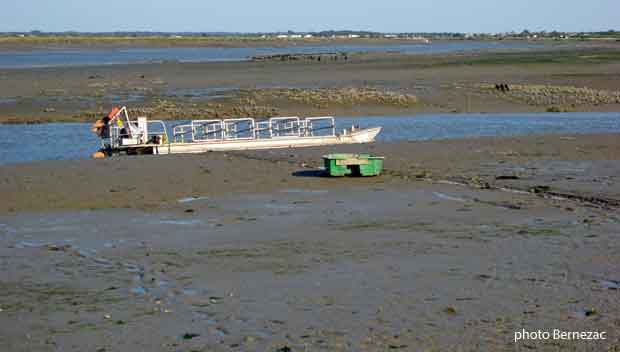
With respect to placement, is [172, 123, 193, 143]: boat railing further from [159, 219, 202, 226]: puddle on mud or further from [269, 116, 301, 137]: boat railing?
[159, 219, 202, 226]: puddle on mud

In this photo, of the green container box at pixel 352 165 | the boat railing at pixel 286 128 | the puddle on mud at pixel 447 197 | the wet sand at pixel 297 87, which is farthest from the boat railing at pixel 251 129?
the puddle on mud at pixel 447 197

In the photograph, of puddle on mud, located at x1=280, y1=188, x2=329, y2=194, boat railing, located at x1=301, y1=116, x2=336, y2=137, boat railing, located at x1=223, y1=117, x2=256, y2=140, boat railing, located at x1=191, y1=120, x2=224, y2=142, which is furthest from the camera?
boat railing, located at x1=301, y1=116, x2=336, y2=137

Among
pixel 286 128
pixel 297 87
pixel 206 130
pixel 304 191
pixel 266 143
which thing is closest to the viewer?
pixel 304 191

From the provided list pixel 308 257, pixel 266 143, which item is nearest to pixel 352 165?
pixel 266 143

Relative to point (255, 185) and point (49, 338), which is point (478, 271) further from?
point (255, 185)

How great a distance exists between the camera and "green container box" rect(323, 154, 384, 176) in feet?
71.4

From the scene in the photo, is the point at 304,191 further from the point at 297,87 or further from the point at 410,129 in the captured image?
the point at 297,87

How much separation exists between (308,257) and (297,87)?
134 ft

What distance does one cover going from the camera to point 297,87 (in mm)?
54156

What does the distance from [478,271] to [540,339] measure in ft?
9.96

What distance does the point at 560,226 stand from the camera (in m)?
15.7

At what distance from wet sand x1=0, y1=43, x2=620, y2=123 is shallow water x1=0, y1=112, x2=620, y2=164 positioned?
251 cm

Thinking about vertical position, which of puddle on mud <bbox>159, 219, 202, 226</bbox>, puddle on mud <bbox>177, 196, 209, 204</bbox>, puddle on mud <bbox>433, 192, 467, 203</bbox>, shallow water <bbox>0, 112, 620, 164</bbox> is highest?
puddle on mud <bbox>159, 219, 202, 226</bbox>

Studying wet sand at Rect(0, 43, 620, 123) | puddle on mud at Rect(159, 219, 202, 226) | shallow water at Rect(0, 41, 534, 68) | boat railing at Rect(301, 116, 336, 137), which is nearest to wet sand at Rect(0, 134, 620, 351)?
puddle on mud at Rect(159, 219, 202, 226)
